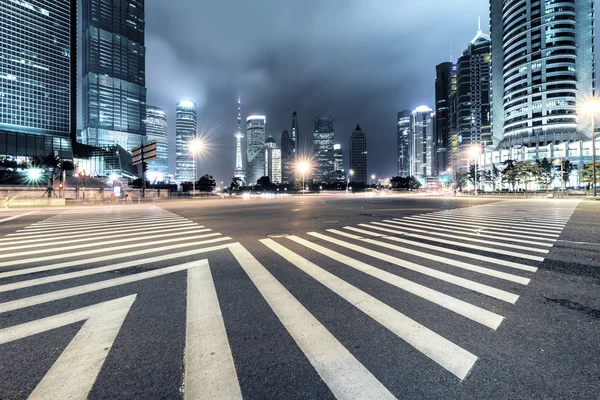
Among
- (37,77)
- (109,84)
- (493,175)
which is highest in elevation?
(109,84)

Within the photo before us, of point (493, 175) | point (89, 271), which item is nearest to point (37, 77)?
point (89, 271)

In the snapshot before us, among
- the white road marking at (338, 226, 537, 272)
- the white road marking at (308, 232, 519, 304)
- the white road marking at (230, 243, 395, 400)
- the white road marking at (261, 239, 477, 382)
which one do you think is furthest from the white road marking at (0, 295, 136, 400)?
the white road marking at (338, 226, 537, 272)

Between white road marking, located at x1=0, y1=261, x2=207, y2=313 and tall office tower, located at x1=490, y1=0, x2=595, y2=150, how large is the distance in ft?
471

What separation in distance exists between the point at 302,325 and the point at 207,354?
1111mm

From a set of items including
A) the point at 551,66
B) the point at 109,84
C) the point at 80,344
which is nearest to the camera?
the point at 80,344

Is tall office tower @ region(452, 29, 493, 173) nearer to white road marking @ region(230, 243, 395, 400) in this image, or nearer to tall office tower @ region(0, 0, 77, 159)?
white road marking @ region(230, 243, 395, 400)

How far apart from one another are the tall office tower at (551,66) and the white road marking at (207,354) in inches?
5662

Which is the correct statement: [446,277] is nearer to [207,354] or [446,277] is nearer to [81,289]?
[207,354]

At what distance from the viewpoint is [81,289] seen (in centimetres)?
454

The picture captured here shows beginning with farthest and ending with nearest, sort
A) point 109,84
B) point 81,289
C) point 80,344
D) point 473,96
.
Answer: point 109,84
point 473,96
point 81,289
point 80,344

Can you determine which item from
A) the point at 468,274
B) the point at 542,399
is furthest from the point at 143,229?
the point at 542,399

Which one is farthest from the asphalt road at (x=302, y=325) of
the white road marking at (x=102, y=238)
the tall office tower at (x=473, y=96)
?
the tall office tower at (x=473, y=96)

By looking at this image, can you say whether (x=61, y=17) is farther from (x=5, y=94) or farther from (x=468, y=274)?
(x=468, y=274)

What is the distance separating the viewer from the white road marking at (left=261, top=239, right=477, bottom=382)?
257 centimetres
